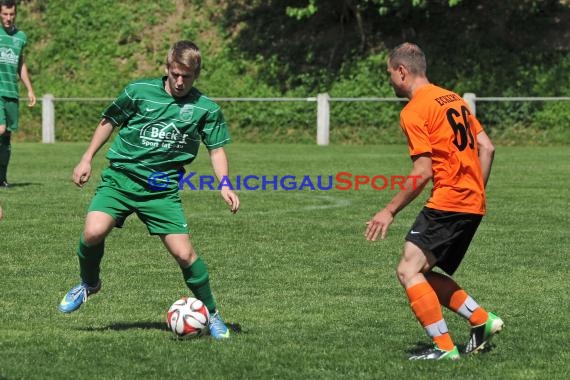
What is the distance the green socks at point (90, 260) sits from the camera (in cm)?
724

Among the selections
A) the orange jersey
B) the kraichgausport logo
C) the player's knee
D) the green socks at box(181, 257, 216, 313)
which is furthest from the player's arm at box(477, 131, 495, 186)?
the kraichgausport logo

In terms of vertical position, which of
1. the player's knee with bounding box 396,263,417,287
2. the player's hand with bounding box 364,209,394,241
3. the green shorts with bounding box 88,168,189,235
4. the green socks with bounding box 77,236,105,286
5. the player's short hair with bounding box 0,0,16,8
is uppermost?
the player's short hair with bounding box 0,0,16,8

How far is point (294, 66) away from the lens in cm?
3316

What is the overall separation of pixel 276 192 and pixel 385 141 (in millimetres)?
14170

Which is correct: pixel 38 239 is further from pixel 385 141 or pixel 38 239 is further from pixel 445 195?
pixel 385 141

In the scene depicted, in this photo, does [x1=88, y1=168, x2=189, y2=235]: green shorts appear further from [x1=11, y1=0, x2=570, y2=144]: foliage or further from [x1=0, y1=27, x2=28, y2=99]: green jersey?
[x1=11, y1=0, x2=570, y2=144]: foliage

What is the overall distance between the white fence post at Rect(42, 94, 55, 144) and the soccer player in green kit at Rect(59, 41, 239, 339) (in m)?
24.8

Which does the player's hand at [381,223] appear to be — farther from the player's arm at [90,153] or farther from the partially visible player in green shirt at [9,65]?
the partially visible player in green shirt at [9,65]

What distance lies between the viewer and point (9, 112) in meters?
15.7

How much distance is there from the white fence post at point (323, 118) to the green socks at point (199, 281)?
23.0m

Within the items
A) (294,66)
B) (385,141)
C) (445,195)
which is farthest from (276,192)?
(294,66)

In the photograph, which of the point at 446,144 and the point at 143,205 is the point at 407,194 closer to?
the point at 446,144

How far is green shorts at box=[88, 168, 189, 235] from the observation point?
7.13m

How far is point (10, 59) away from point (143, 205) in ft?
30.1
